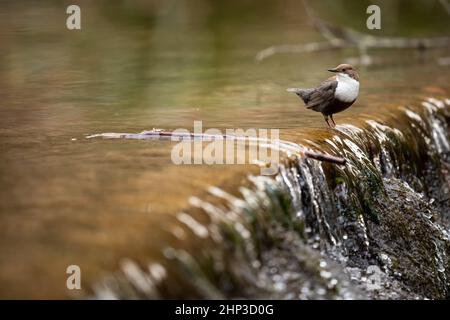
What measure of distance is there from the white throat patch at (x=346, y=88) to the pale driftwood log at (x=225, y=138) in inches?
26.4

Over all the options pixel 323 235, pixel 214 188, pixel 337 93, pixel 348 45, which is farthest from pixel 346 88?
pixel 348 45

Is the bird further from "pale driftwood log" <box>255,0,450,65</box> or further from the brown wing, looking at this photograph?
"pale driftwood log" <box>255,0,450,65</box>

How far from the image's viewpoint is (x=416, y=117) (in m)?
7.98

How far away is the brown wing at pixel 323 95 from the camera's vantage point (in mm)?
6398

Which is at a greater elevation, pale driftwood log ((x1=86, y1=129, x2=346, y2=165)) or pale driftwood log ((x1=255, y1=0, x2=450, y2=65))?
pale driftwood log ((x1=255, y1=0, x2=450, y2=65))

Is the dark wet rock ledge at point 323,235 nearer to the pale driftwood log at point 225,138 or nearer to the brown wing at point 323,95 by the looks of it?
the pale driftwood log at point 225,138

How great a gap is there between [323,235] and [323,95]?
51.8 inches

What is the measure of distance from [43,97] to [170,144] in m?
2.91

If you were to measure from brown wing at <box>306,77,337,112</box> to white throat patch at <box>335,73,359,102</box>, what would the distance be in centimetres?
5

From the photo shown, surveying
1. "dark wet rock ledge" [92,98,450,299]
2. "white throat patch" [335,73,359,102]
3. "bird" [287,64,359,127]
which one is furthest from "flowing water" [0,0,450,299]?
"white throat patch" [335,73,359,102]

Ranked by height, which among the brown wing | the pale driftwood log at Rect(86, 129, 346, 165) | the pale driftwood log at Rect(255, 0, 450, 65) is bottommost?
the pale driftwood log at Rect(86, 129, 346, 165)

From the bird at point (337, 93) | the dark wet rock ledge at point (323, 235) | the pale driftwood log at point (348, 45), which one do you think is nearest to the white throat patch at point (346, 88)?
the bird at point (337, 93)

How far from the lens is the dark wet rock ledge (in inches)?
173

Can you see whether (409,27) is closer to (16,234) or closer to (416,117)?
(416,117)
